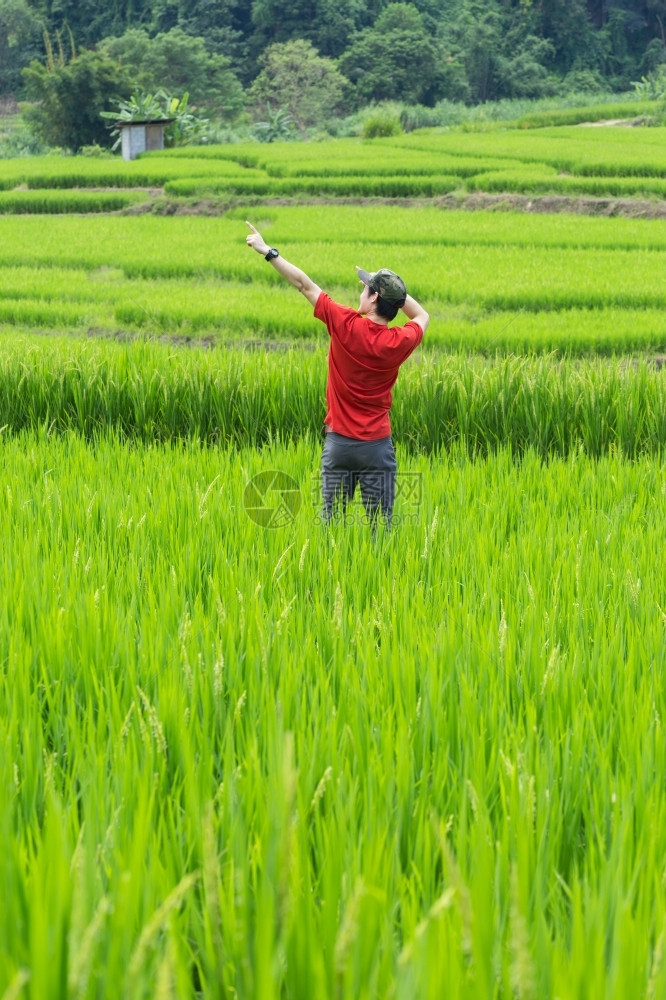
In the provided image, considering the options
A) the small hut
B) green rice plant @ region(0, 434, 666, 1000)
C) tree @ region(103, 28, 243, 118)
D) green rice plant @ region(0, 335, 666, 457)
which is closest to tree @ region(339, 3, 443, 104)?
tree @ region(103, 28, 243, 118)

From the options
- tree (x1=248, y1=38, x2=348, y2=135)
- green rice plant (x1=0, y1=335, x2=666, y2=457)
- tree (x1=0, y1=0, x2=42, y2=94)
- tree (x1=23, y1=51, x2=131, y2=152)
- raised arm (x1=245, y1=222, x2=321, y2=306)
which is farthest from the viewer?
tree (x1=0, y1=0, x2=42, y2=94)

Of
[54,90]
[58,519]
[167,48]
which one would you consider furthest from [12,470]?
[167,48]

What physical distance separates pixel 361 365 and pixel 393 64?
50786mm

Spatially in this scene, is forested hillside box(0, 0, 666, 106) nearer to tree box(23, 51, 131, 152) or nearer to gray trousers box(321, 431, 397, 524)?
tree box(23, 51, 131, 152)

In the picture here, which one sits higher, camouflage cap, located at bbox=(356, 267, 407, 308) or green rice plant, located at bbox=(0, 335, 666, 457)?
camouflage cap, located at bbox=(356, 267, 407, 308)

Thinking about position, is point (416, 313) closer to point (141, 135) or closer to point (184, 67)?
point (141, 135)

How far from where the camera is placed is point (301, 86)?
152 feet

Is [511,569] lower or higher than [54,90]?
lower

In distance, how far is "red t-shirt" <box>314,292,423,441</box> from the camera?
3.34 metres

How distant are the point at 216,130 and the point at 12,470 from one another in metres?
35.2

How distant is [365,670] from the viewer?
188cm

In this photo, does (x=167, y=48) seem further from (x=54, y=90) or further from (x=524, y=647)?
(x=524, y=647)

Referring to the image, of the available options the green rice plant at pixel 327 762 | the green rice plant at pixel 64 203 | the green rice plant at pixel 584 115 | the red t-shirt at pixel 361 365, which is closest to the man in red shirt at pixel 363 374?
the red t-shirt at pixel 361 365

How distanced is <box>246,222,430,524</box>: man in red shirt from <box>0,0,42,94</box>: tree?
58313 millimetres
